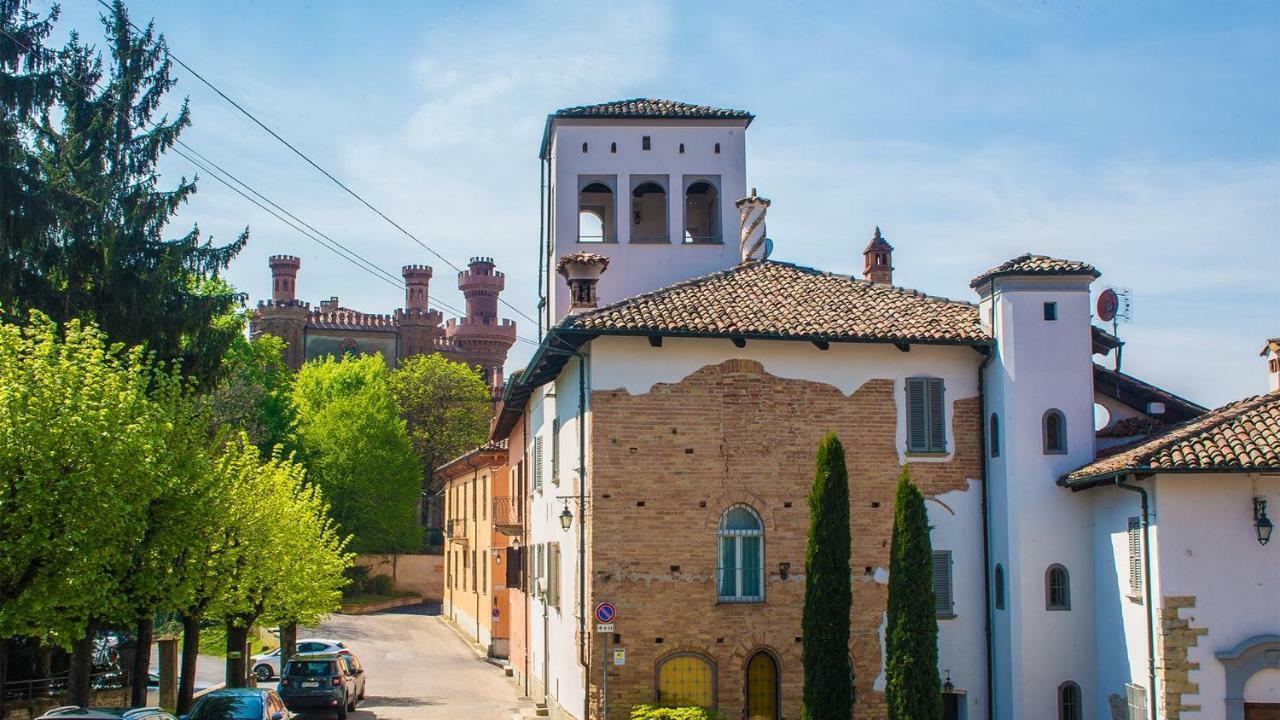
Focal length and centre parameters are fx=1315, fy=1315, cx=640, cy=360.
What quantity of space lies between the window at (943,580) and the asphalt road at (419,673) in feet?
37.6

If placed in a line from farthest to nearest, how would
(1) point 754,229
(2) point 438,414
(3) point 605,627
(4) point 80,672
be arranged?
(2) point 438,414, (1) point 754,229, (3) point 605,627, (4) point 80,672

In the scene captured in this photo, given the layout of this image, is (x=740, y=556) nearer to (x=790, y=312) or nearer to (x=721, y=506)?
(x=721, y=506)

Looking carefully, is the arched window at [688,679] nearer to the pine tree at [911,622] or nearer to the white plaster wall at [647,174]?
the pine tree at [911,622]

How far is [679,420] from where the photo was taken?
23.2 meters

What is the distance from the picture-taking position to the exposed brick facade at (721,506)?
74.1ft

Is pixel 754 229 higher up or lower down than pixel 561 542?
higher up

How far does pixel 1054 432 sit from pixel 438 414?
206ft

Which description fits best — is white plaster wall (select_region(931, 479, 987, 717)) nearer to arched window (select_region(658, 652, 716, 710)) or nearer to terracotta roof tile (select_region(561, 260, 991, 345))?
terracotta roof tile (select_region(561, 260, 991, 345))

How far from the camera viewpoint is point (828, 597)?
68.4 ft

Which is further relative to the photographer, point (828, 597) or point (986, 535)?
point (986, 535)

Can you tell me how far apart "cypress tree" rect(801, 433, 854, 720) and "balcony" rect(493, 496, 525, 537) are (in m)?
16.7

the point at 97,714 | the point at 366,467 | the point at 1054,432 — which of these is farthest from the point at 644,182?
the point at 366,467

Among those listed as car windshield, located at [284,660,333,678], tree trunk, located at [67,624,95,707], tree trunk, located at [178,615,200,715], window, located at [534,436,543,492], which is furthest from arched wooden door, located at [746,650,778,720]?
car windshield, located at [284,660,333,678]

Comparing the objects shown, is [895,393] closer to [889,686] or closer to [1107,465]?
[1107,465]
